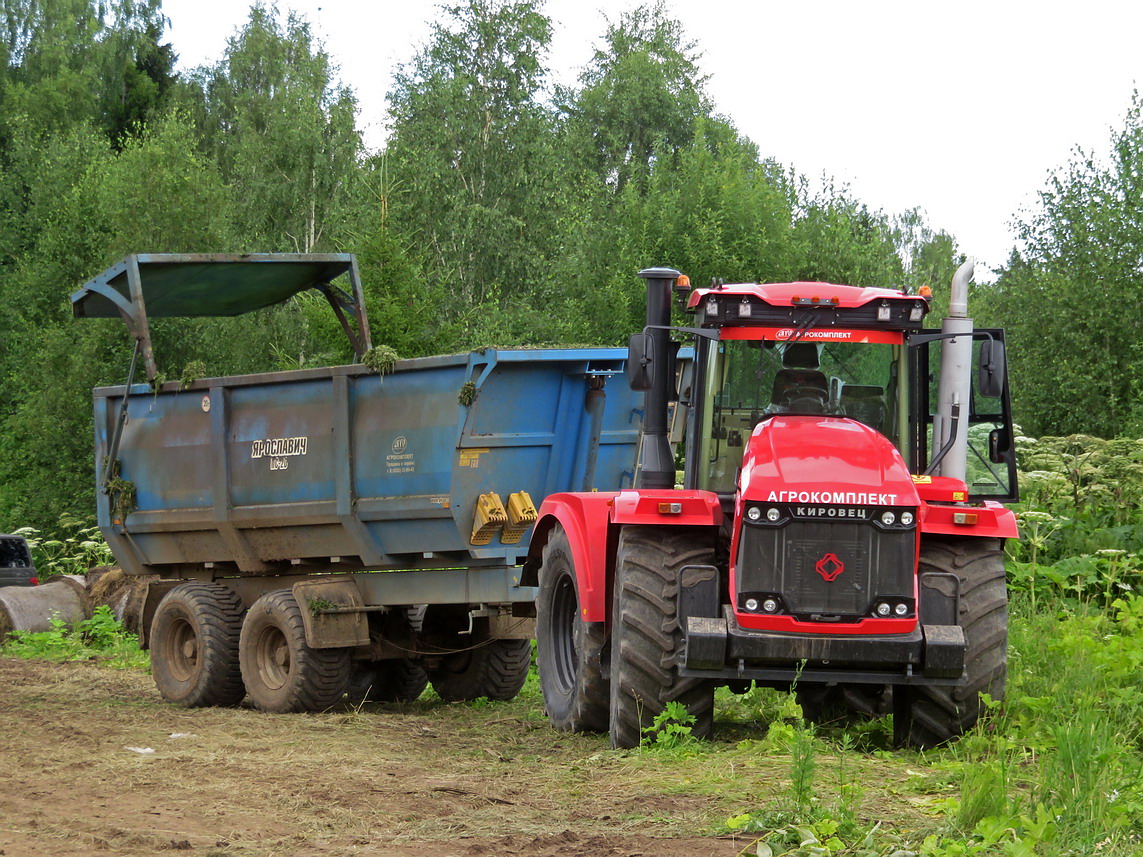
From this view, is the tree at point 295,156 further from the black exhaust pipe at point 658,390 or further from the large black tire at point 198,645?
the black exhaust pipe at point 658,390

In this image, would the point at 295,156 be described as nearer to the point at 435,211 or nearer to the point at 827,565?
the point at 435,211

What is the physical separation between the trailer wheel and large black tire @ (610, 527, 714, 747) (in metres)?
4.78

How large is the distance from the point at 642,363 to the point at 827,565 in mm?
1411

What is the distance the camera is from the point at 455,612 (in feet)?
37.0

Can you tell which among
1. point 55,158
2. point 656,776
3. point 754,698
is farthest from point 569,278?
point 656,776

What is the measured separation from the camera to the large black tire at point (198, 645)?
11.6 m

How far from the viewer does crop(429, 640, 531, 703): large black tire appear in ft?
37.8

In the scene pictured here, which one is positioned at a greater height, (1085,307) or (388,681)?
(1085,307)

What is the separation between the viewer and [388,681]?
1220 centimetres

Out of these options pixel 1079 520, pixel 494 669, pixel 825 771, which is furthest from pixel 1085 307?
pixel 825 771

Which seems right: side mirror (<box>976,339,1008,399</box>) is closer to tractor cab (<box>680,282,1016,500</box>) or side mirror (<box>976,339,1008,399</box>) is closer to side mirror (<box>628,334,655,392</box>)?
tractor cab (<box>680,282,1016,500</box>)

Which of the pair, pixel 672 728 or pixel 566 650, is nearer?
pixel 672 728

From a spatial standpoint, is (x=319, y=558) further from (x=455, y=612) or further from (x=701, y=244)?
(x=701, y=244)

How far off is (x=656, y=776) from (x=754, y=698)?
219 centimetres
